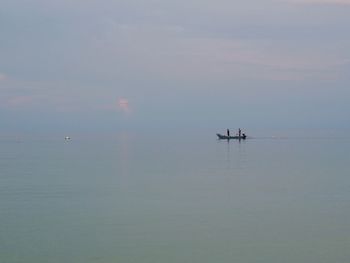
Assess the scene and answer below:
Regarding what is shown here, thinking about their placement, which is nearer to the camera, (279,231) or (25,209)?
(279,231)

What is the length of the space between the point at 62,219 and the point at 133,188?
769 cm

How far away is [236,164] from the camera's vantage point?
3831 centimetres

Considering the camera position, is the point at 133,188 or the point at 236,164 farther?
the point at 236,164

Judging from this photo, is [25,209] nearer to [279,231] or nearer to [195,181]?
[279,231]

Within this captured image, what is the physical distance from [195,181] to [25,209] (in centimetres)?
1062

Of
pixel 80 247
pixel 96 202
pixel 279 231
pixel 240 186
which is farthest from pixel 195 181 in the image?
pixel 80 247

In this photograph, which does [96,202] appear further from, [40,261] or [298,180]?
[298,180]

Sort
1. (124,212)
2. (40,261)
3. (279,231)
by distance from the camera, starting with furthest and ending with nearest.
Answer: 1. (124,212)
2. (279,231)
3. (40,261)

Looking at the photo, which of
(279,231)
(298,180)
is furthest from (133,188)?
(279,231)

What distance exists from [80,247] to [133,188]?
11.1 m

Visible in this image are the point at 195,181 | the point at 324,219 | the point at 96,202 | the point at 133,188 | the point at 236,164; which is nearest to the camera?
the point at 324,219

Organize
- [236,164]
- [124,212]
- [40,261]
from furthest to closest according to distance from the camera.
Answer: [236,164] → [124,212] → [40,261]

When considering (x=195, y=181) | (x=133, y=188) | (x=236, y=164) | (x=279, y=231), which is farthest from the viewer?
(x=236, y=164)

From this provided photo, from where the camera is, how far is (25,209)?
63.1 ft
